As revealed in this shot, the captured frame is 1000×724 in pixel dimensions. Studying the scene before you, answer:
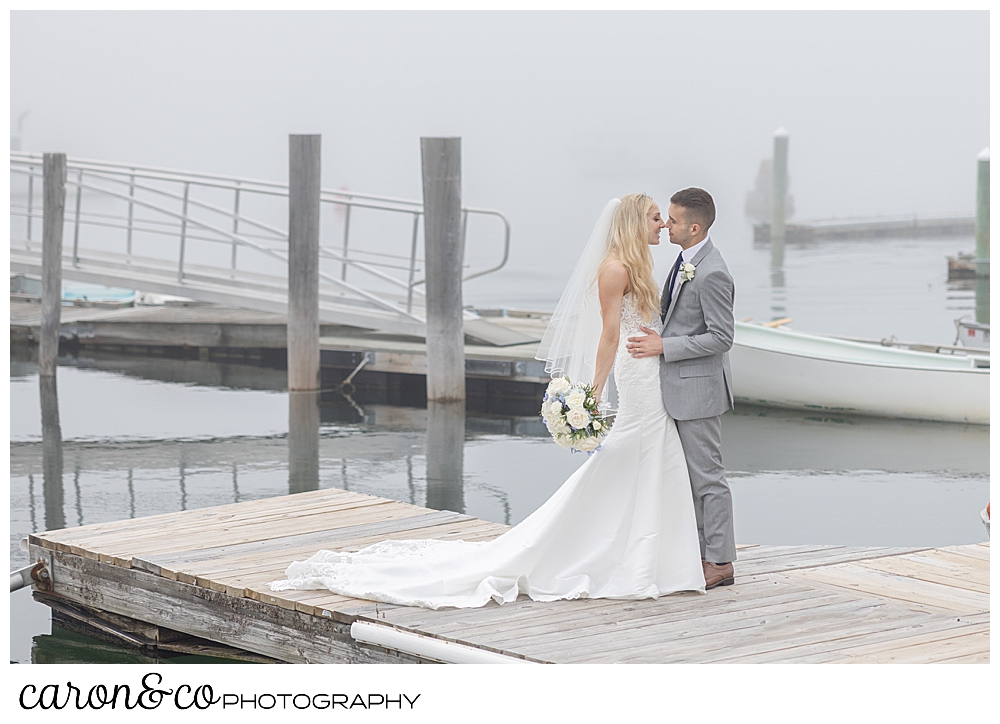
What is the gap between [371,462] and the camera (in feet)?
34.6

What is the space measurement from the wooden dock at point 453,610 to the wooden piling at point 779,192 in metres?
47.4

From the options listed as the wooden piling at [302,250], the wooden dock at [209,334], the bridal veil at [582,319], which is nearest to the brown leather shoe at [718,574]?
the bridal veil at [582,319]

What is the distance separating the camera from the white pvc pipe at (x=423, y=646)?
→ 4.27 meters

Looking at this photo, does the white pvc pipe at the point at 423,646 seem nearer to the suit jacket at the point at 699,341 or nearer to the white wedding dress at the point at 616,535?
the white wedding dress at the point at 616,535

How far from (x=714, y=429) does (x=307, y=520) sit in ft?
7.66

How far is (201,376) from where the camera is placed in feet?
50.6

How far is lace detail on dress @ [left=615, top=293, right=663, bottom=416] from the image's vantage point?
4.99 m

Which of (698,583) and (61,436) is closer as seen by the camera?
(698,583)

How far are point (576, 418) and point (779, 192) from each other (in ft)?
181

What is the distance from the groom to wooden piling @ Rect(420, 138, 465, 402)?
22.6 ft

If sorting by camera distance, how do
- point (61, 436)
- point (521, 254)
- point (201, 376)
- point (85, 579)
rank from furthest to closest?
point (521, 254) < point (201, 376) < point (61, 436) < point (85, 579)

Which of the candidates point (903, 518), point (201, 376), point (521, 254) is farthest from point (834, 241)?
point (903, 518)

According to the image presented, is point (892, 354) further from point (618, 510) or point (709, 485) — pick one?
point (618, 510)
